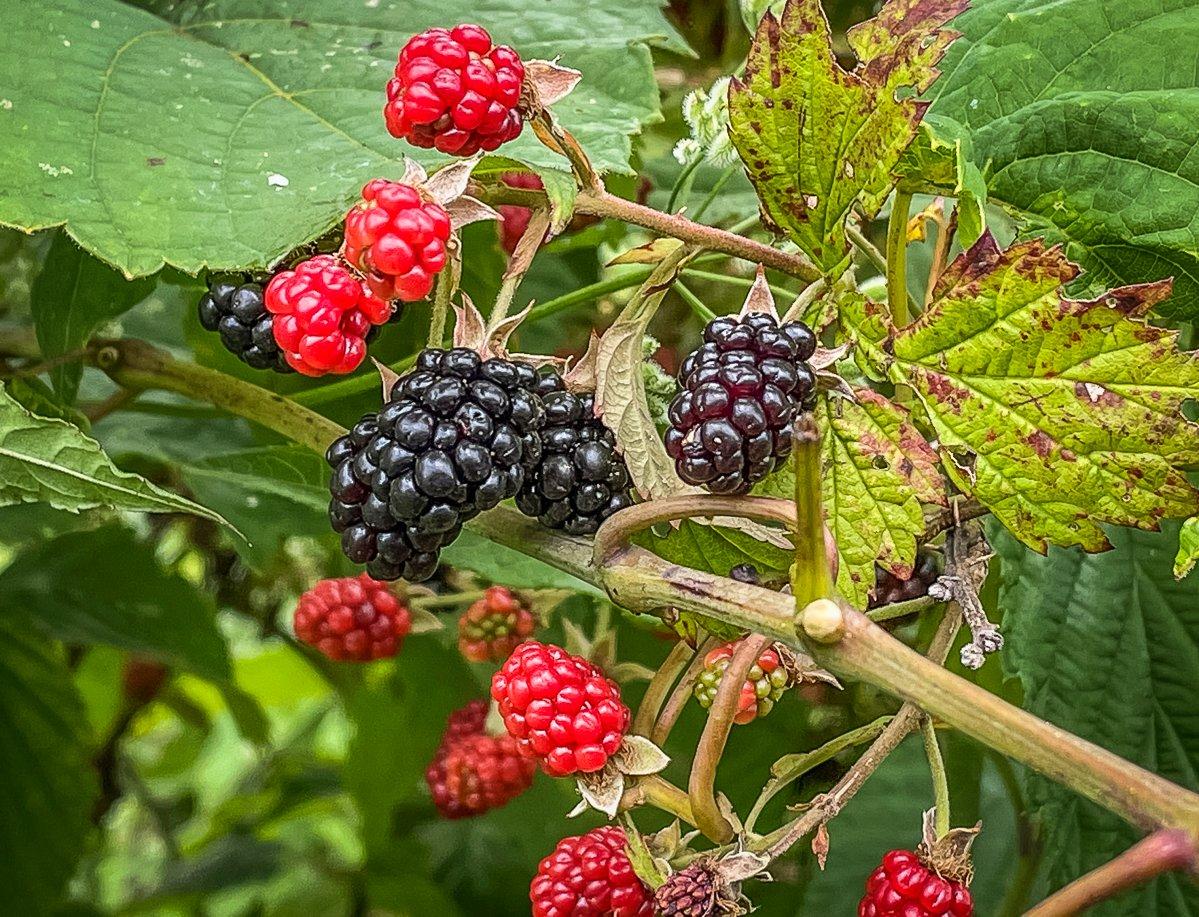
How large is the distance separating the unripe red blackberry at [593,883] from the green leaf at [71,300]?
1.84 ft

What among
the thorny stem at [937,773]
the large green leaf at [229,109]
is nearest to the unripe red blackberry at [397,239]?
the large green leaf at [229,109]

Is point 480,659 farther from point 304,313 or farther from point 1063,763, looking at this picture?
point 1063,763

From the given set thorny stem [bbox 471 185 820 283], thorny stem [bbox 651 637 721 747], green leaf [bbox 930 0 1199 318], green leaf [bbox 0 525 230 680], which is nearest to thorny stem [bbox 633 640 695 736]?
thorny stem [bbox 651 637 721 747]

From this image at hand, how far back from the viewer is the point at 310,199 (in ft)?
2.49

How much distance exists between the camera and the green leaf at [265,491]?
103 centimetres

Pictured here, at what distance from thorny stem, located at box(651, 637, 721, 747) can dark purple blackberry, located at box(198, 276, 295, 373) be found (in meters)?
0.31

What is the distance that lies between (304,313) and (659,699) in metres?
0.29

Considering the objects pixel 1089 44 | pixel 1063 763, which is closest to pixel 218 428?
pixel 1089 44

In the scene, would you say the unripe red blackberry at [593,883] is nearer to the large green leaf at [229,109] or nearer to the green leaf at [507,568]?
the green leaf at [507,568]

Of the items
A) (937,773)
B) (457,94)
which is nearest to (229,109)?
(457,94)

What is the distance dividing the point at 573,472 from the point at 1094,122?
0.42m

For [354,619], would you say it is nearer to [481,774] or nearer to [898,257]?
[481,774]

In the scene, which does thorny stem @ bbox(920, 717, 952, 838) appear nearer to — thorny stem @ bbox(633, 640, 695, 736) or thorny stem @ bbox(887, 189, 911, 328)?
thorny stem @ bbox(633, 640, 695, 736)

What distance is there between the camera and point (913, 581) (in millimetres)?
705
